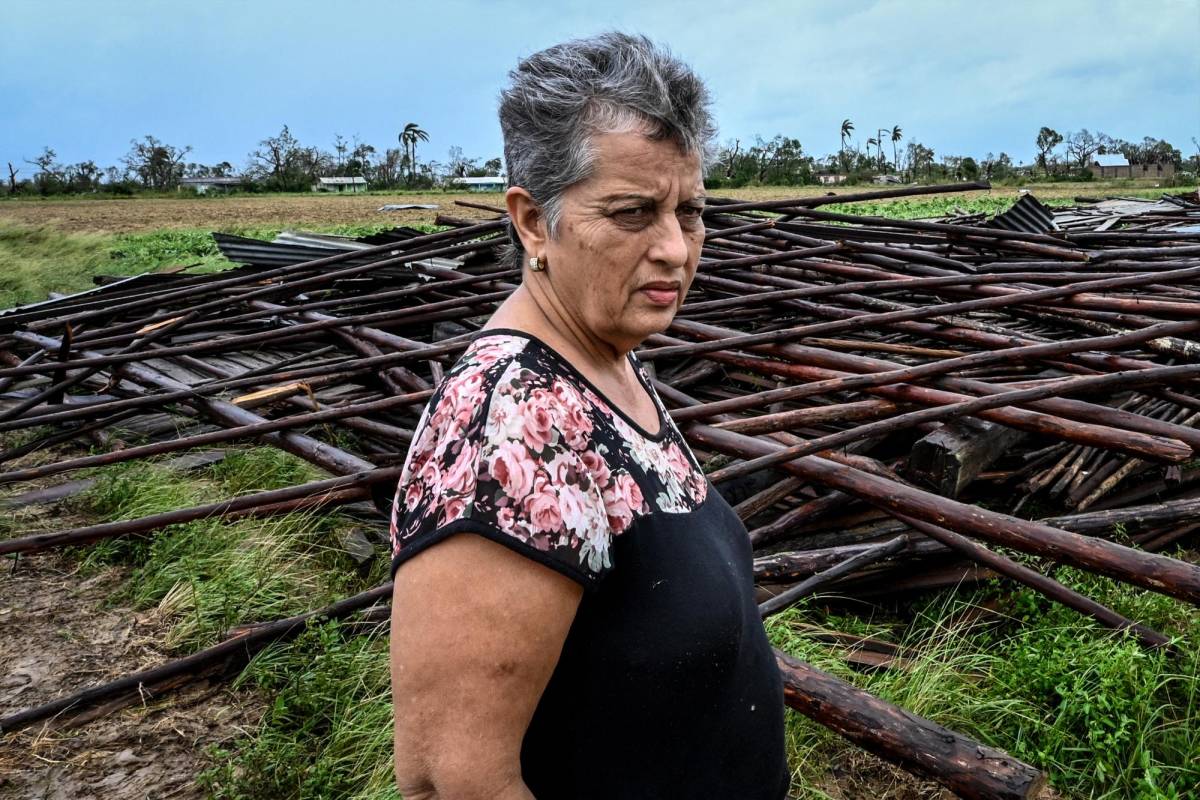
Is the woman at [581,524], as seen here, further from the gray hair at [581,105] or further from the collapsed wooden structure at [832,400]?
the collapsed wooden structure at [832,400]

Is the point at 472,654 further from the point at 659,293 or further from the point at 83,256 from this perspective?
the point at 83,256

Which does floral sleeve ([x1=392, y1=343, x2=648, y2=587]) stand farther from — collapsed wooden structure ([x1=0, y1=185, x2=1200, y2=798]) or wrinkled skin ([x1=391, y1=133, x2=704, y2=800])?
collapsed wooden structure ([x1=0, y1=185, x2=1200, y2=798])

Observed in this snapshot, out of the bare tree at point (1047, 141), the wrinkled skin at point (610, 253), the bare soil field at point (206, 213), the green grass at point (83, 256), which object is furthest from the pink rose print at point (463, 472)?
the bare tree at point (1047, 141)

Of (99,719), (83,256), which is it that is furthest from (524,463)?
(83,256)

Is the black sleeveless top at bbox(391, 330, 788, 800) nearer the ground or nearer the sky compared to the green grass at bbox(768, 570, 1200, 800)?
nearer the sky

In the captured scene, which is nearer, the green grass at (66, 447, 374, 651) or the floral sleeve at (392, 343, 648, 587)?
the floral sleeve at (392, 343, 648, 587)

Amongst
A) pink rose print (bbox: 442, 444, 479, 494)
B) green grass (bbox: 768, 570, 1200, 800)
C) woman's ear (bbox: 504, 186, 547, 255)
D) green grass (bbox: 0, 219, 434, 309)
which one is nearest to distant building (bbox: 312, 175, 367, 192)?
green grass (bbox: 0, 219, 434, 309)

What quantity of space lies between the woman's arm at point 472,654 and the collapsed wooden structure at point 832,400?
127 centimetres

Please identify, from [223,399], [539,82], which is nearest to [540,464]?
[539,82]

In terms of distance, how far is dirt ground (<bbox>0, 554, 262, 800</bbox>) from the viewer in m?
2.59

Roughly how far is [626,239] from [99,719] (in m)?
2.69

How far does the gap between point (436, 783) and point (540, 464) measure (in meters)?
0.41

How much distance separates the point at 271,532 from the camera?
12.4ft

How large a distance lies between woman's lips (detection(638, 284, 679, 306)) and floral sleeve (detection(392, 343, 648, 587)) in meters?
0.27
